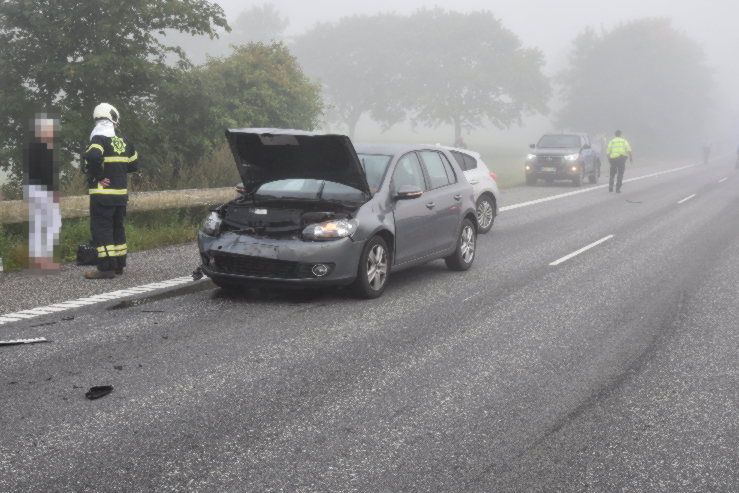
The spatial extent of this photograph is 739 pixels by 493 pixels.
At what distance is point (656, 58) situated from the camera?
74.2 metres

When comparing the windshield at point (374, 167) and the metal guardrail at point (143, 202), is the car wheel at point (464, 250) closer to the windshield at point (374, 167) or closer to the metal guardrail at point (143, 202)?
the windshield at point (374, 167)

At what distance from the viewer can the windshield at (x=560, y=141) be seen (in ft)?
96.9

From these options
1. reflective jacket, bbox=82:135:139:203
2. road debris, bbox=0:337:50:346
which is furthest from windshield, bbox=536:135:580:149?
road debris, bbox=0:337:50:346

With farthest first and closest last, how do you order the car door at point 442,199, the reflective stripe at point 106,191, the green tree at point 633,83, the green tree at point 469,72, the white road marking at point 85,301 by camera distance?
the green tree at point 633,83 < the green tree at point 469,72 < the car door at point 442,199 < the reflective stripe at point 106,191 < the white road marking at point 85,301

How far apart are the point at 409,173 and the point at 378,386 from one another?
4.19m

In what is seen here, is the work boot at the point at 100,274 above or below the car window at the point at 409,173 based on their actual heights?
below

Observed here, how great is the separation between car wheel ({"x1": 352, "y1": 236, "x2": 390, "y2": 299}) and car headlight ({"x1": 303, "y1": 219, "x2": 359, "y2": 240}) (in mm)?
281

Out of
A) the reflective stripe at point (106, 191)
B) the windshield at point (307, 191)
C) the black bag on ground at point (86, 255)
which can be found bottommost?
the black bag on ground at point (86, 255)

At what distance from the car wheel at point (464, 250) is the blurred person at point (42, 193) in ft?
15.0

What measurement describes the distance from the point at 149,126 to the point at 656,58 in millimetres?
67925

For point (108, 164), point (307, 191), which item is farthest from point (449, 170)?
point (108, 164)

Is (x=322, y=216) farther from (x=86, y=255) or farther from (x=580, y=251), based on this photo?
(x=580, y=251)

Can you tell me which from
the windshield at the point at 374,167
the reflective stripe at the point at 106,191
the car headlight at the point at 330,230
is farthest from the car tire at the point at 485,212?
the reflective stripe at the point at 106,191

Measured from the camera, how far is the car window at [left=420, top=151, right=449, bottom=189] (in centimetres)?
947
